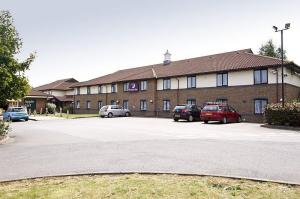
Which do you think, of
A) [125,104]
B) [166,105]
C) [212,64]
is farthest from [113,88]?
[212,64]

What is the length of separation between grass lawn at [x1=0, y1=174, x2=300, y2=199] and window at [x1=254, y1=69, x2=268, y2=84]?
2366 centimetres

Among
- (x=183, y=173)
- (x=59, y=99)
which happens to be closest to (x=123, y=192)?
(x=183, y=173)

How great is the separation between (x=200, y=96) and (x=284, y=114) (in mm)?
13249

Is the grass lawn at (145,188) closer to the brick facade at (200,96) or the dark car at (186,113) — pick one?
the dark car at (186,113)

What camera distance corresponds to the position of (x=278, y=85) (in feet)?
90.0

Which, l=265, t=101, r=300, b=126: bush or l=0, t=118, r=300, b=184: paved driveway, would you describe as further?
l=265, t=101, r=300, b=126: bush

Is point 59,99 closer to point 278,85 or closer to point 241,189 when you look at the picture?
point 278,85

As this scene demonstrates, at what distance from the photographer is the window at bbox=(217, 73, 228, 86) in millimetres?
31625

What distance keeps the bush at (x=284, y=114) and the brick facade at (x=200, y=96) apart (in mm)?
6109

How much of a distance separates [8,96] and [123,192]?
11.9 m

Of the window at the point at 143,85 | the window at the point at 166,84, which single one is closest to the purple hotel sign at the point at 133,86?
the window at the point at 143,85

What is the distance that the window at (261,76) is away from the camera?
28.6 m

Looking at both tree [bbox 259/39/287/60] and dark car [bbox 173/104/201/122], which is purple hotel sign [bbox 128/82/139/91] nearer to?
dark car [bbox 173/104/201/122]

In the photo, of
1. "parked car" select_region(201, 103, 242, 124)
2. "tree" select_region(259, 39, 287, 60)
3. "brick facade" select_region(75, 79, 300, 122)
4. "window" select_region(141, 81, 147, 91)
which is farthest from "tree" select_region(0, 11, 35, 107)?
"tree" select_region(259, 39, 287, 60)
